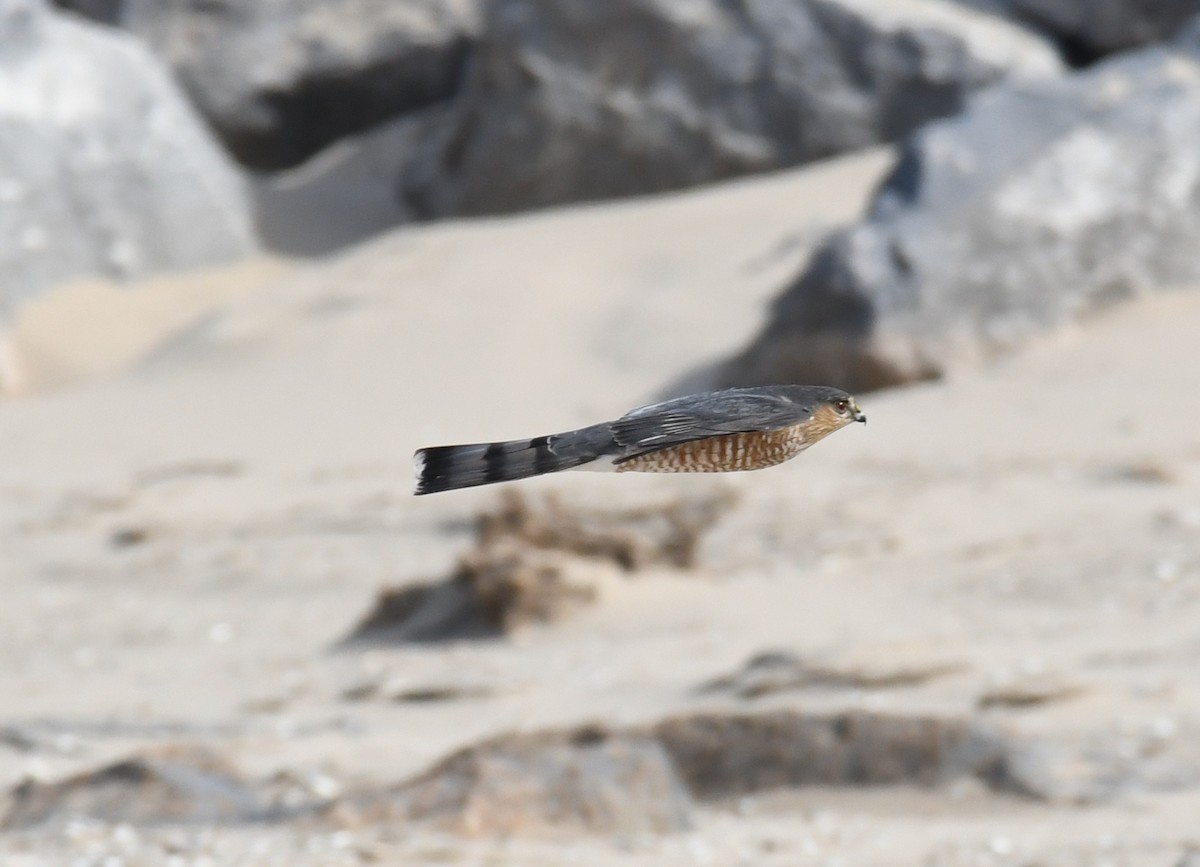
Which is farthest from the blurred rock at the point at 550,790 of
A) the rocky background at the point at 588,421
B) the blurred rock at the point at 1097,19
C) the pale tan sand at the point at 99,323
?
the blurred rock at the point at 1097,19

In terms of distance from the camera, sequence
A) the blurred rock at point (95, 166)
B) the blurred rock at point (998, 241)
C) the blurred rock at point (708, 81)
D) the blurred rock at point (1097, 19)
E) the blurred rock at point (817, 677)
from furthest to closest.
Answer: the blurred rock at point (1097, 19), the blurred rock at point (708, 81), the blurred rock at point (95, 166), the blurred rock at point (998, 241), the blurred rock at point (817, 677)

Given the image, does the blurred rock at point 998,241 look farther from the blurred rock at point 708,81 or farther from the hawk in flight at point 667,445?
the hawk in flight at point 667,445

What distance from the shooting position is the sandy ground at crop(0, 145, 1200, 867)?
4.70 m

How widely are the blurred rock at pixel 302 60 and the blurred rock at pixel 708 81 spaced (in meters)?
1.58

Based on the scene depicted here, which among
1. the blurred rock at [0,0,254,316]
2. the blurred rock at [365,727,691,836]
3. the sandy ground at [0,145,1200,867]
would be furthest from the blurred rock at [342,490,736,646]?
the blurred rock at [0,0,254,316]

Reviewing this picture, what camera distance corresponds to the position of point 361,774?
5.18m

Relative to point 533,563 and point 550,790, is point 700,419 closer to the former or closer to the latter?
point 550,790

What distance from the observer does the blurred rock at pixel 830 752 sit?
4.78 m

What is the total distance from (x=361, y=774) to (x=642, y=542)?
1.96 metres

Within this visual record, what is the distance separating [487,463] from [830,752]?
3172 millimetres

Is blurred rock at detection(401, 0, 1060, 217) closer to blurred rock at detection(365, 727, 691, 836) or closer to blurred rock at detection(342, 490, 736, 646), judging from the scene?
blurred rock at detection(342, 490, 736, 646)

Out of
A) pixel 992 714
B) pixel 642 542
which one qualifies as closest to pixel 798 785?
pixel 992 714

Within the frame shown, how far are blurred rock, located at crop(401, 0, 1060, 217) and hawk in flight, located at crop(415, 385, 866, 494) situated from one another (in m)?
10.6

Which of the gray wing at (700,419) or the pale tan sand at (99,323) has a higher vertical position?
the pale tan sand at (99,323)
